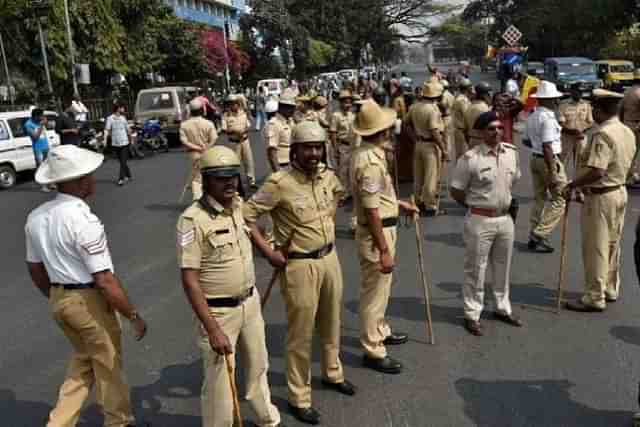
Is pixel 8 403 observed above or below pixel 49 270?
below

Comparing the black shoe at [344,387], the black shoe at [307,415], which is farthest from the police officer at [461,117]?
the black shoe at [307,415]

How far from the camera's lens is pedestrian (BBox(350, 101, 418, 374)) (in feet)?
14.0

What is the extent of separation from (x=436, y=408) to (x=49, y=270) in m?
2.53

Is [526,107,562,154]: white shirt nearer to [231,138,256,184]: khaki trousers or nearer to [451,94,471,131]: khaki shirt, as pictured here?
[451,94,471,131]: khaki shirt

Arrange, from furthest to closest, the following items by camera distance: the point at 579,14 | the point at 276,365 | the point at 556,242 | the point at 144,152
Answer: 1. the point at 579,14
2. the point at 144,152
3. the point at 556,242
4. the point at 276,365

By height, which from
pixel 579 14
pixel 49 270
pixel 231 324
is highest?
pixel 579 14

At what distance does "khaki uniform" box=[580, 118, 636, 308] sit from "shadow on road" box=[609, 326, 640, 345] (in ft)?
1.18

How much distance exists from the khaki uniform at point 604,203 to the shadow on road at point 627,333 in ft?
1.18

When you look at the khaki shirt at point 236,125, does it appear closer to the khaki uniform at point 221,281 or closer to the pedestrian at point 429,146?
the pedestrian at point 429,146

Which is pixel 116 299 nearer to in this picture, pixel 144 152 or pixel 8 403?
pixel 8 403

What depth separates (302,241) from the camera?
3850 mm

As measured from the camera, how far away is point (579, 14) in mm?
40500

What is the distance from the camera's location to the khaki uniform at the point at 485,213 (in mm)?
4973

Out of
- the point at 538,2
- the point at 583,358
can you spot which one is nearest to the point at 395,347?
the point at 583,358
